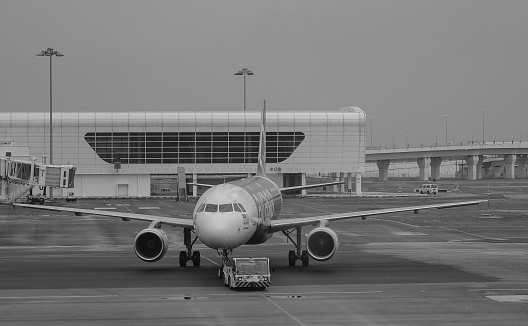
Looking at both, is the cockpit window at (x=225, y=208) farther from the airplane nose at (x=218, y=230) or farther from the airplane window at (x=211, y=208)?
the airplane nose at (x=218, y=230)

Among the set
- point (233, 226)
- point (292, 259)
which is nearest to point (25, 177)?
point (292, 259)

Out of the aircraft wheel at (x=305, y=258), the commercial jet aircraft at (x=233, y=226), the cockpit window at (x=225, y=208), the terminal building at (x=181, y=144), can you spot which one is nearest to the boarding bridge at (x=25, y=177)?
the terminal building at (x=181, y=144)

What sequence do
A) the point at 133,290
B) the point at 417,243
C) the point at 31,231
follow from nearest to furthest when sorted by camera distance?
the point at 133,290
the point at 417,243
the point at 31,231

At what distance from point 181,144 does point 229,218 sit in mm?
100503

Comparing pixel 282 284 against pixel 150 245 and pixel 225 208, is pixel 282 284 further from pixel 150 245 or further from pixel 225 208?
pixel 150 245

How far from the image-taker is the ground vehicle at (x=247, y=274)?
1313 inches

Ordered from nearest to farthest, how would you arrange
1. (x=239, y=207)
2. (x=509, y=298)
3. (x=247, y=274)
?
(x=509, y=298) < (x=247, y=274) < (x=239, y=207)

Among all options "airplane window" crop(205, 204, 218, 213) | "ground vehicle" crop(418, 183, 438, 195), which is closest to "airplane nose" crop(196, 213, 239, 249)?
"airplane window" crop(205, 204, 218, 213)

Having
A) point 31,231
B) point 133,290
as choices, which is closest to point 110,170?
point 31,231

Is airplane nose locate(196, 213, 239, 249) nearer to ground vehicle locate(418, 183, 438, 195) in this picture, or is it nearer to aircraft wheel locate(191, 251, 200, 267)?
aircraft wheel locate(191, 251, 200, 267)

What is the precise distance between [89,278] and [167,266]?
5.28m

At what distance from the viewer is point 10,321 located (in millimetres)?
27047

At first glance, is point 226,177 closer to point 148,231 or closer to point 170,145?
point 170,145

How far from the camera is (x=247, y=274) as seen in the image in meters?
33.6
